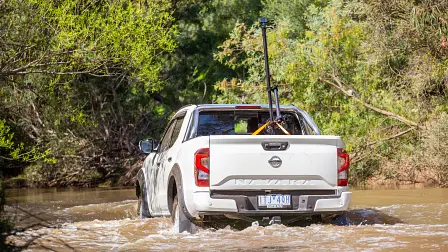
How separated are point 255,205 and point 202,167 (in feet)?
2.40

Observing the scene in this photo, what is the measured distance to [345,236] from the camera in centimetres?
937

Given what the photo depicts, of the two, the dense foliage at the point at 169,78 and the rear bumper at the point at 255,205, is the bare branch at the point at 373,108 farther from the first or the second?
the rear bumper at the point at 255,205

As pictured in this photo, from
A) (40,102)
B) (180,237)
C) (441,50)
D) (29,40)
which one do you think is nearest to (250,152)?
(180,237)

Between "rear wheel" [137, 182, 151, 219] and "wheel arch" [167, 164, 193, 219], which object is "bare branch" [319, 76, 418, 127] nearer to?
"rear wheel" [137, 182, 151, 219]

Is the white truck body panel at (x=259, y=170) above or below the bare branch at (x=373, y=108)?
below

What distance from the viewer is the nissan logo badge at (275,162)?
9.34 m

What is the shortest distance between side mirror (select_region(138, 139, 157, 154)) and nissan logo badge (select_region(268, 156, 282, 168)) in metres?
2.96

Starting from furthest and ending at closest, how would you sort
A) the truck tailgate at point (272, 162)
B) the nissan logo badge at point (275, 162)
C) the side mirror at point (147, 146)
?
1. the side mirror at point (147, 146)
2. the nissan logo badge at point (275, 162)
3. the truck tailgate at point (272, 162)

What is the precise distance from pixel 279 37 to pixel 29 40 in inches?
330

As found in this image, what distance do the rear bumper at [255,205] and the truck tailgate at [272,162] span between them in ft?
0.37

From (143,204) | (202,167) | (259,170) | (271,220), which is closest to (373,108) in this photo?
(143,204)

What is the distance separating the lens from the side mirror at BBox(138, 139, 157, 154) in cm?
1184

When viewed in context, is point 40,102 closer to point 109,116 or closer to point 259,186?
point 109,116

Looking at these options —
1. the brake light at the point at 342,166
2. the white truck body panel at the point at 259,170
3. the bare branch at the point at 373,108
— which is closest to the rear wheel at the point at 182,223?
the white truck body panel at the point at 259,170
